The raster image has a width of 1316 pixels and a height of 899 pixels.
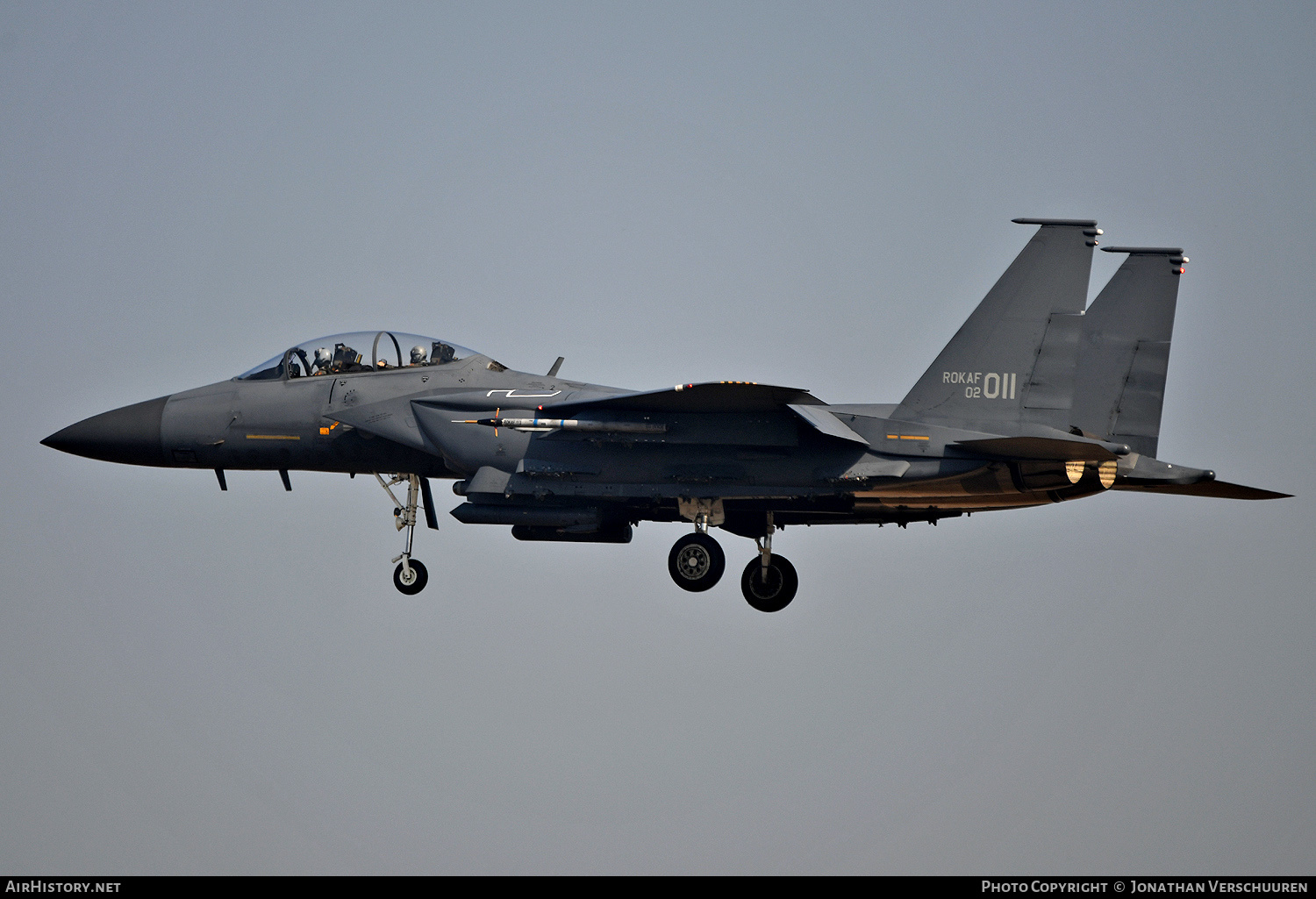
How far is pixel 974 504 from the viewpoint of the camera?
19.3 meters

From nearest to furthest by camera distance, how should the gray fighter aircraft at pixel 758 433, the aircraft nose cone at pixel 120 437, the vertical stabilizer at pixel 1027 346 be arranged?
the gray fighter aircraft at pixel 758 433 → the vertical stabilizer at pixel 1027 346 → the aircraft nose cone at pixel 120 437

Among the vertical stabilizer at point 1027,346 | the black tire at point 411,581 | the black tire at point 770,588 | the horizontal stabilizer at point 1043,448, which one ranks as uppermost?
the vertical stabilizer at point 1027,346

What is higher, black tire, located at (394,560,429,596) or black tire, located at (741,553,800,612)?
black tire, located at (741,553,800,612)

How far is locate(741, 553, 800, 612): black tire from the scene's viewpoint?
2055 cm

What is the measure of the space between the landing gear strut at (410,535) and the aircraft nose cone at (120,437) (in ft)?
9.61

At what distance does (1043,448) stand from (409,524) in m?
8.04

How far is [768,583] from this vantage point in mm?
20578

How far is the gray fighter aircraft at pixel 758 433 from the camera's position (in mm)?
18359

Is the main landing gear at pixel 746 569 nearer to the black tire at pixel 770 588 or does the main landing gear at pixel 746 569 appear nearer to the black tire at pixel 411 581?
the black tire at pixel 770 588

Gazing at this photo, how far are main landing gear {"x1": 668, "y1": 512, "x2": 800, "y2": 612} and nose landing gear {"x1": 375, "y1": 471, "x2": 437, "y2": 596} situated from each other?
3286 millimetres

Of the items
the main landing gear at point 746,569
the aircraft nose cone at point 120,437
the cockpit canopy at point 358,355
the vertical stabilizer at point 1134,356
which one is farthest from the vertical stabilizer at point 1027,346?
the aircraft nose cone at point 120,437

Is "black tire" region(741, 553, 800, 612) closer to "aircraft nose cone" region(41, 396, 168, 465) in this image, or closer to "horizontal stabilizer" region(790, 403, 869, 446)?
"horizontal stabilizer" region(790, 403, 869, 446)

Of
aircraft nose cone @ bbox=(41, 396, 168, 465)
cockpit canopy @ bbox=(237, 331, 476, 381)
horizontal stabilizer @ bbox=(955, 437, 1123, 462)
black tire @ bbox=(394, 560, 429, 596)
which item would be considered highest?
cockpit canopy @ bbox=(237, 331, 476, 381)

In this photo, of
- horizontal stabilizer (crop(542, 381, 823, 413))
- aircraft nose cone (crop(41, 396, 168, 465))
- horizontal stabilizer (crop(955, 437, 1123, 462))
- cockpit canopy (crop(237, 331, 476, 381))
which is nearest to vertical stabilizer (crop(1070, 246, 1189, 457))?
horizontal stabilizer (crop(955, 437, 1123, 462))
